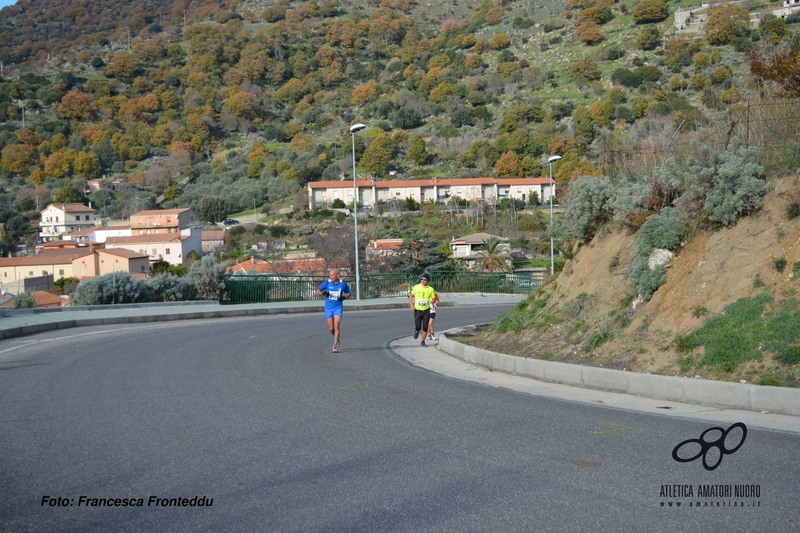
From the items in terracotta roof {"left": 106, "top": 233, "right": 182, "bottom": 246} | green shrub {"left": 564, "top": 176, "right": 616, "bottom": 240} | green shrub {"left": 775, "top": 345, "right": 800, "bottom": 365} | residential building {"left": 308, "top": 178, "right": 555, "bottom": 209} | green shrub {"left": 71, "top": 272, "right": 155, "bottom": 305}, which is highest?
residential building {"left": 308, "top": 178, "right": 555, "bottom": 209}

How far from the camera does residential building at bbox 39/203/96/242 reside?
97.1 metres

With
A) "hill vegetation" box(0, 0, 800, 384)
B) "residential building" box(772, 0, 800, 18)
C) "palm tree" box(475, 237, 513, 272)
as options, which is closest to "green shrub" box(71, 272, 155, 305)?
"hill vegetation" box(0, 0, 800, 384)

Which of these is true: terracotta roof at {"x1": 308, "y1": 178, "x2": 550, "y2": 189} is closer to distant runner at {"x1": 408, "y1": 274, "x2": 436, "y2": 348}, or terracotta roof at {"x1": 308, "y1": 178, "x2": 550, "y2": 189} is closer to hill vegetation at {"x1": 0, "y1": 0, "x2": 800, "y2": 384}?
hill vegetation at {"x1": 0, "y1": 0, "x2": 800, "y2": 384}

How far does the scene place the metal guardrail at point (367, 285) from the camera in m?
31.3

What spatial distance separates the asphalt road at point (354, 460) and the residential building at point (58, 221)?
93865 mm

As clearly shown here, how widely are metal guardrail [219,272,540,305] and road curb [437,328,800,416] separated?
65.5ft

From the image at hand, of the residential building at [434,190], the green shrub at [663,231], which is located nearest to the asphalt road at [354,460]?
the green shrub at [663,231]

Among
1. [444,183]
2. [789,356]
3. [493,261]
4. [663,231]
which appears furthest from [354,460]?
[444,183]

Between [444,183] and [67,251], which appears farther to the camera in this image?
[444,183]

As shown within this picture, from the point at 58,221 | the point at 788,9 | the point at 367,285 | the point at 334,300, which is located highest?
the point at 788,9

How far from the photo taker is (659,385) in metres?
9.55

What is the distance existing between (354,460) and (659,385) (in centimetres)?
469

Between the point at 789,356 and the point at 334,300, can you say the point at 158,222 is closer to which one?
the point at 334,300

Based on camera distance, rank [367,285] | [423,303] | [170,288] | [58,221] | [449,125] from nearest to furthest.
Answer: [423,303] → [170,288] → [367,285] → [58,221] → [449,125]
